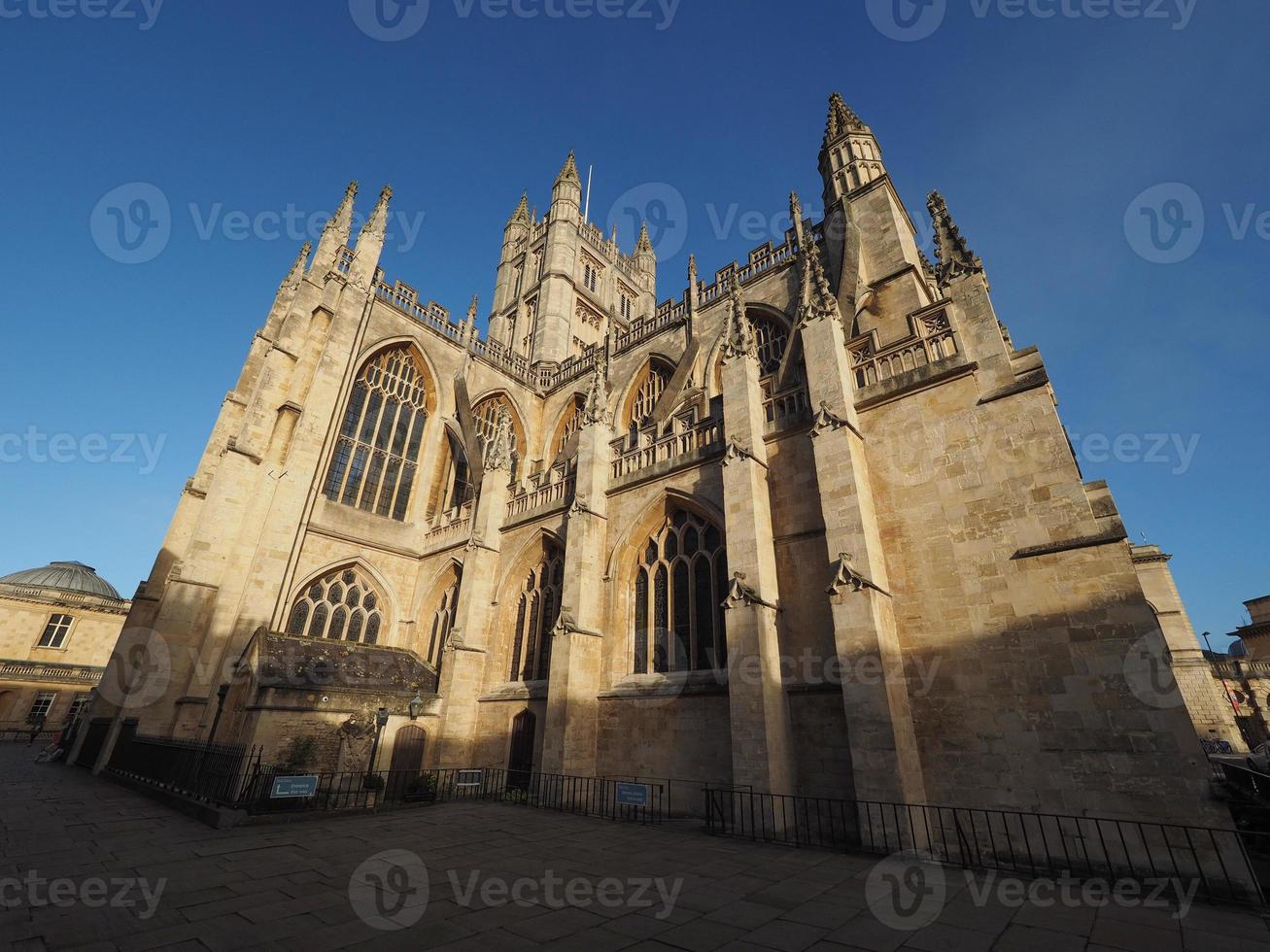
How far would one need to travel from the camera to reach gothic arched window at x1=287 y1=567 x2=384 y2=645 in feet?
57.0

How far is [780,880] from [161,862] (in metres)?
7.23

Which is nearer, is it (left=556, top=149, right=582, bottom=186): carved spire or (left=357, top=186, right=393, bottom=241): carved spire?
(left=357, top=186, right=393, bottom=241): carved spire

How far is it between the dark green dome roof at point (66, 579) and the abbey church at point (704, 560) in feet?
107

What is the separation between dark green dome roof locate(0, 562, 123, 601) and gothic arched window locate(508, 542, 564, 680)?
40.0 metres

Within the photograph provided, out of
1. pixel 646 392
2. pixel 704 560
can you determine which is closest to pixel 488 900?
pixel 704 560

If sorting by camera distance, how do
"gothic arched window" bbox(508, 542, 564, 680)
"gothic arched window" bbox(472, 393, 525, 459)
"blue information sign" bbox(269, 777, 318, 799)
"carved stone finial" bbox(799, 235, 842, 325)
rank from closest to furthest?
"blue information sign" bbox(269, 777, 318, 799), "carved stone finial" bbox(799, 235, 842, 325), "gothic arched window" bbox(508, 542, 564, 680), "gothic arched window" bbox(472, 393, 525, 459)

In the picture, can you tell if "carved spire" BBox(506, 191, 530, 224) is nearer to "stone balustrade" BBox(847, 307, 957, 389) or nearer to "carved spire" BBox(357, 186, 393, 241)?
"carved spire" BBox(357, 186, 393, 241)

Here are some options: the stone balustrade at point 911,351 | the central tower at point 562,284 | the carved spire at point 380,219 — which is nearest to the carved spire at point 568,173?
the central tower at point 562,284

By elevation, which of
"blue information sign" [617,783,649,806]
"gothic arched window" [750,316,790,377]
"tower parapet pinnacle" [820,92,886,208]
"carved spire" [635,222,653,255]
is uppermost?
"carved spire" [635,222,653,255]

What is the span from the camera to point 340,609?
18.2 meters

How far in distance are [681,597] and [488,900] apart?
8456 mm

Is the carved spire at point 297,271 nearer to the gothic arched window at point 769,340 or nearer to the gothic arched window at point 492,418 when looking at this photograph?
the gothic arched window at point 492,418

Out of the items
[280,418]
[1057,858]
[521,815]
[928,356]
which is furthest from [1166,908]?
[280,418]

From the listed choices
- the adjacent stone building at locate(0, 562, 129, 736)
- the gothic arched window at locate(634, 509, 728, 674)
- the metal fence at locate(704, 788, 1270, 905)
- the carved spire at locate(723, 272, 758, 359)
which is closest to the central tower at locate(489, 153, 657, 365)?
the carved spire at locate(723, 272, 758, 359)
